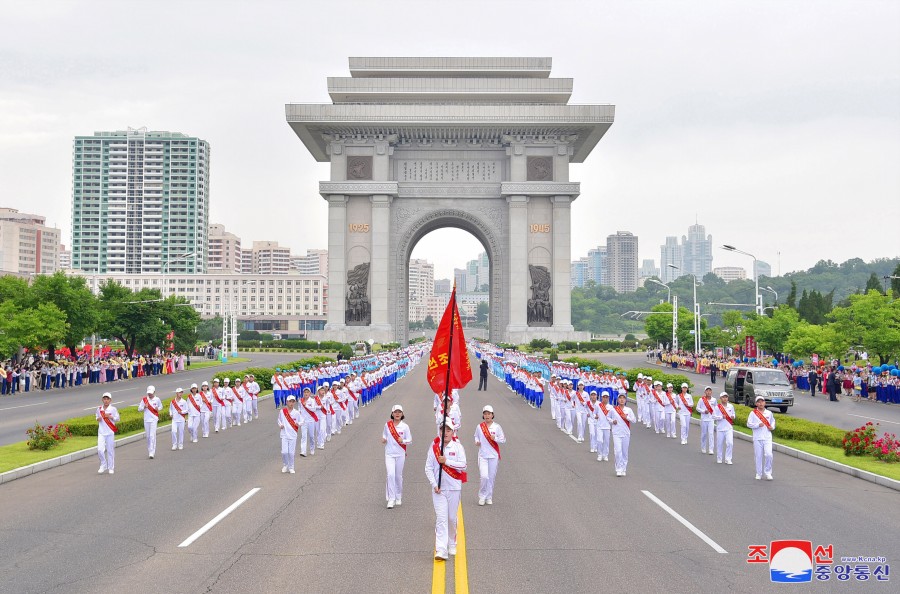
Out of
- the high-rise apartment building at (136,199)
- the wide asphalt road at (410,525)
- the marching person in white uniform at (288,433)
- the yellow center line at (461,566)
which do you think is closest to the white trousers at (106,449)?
the wide asphalt road at (410,525)

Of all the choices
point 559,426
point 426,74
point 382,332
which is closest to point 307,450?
point 559,426

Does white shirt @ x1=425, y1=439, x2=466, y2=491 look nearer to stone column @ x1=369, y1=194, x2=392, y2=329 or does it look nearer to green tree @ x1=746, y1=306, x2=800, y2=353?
green tree @ x1=746, y1=306, x2=800, y2=353

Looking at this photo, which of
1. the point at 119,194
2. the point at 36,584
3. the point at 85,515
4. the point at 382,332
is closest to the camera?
the point at 36,584

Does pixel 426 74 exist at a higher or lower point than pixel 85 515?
higher

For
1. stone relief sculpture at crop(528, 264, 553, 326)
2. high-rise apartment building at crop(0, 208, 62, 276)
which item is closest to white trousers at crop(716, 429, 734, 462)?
stone relief sculpture at crop(528, 264, 553, 326)

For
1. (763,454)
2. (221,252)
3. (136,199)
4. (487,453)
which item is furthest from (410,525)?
(221,252)

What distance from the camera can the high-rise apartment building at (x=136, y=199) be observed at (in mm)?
159375

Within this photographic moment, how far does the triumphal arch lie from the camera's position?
67.6 metres

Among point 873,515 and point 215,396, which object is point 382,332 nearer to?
point 215,396

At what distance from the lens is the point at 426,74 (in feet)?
245

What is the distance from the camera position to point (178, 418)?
55.0 feet

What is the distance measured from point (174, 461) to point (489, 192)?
57.3m

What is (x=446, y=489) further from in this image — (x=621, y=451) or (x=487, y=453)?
(x=621, y=451)

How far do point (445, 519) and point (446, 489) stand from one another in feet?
1.12
